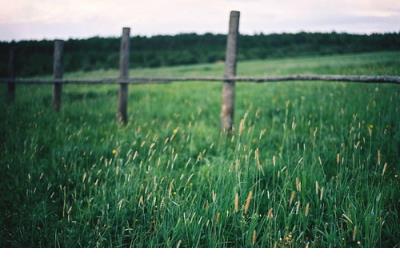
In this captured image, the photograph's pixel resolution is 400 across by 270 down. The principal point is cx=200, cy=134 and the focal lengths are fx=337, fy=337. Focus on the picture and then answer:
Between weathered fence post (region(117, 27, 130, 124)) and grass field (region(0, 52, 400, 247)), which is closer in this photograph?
grass field (region(0, 52, 400, 247))

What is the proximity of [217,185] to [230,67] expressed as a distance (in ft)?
6.59

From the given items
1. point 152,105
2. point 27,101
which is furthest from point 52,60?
point 152,105

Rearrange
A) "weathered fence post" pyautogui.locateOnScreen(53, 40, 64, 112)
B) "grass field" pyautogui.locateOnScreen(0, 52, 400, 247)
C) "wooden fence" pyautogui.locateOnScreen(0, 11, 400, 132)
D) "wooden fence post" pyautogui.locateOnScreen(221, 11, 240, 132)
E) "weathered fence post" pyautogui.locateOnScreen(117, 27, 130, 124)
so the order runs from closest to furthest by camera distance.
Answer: "grass field" pyautogui.locateOnScreen(0, 52, 400, 247) → "wooden fence" pyautogui.locateOnScreen(0, 11, 400, 132) → "wooden fence post" pyautogui.locateOnScreen(221, 11, 240, 132) → "weathered fence post" pyautogui.locateOnScreen(117, 27, 130, 124) → "weathered fence post" pyautogui.locateOnScreen(53, 40, 64, 112)

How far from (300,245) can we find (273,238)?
0.58 feet

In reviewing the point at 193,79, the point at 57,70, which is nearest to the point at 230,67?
the point at 193,79

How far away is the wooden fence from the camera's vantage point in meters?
3.12

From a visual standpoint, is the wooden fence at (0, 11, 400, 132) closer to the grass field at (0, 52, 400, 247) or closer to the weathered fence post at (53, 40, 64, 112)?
the weathered fence post at (53, 40, 64, 112)

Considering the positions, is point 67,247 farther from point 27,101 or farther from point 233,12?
point 27,101

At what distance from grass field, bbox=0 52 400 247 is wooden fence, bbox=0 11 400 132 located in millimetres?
242

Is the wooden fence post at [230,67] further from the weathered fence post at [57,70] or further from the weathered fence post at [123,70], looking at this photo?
the weathered fence post at [57,70]

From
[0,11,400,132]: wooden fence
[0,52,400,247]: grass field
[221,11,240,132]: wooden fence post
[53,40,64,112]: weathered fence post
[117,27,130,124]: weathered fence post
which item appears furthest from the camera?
[53,40,64,112]: weathered fence post

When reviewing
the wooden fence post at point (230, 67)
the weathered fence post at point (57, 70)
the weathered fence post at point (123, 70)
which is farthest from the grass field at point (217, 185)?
the weathered fence post at point (57, 70)

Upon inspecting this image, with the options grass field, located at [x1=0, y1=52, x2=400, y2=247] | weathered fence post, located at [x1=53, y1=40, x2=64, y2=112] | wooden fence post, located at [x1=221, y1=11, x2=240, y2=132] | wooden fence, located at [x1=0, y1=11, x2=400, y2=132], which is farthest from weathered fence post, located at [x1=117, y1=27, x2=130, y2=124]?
wooden fence post, located at [x1=221, y1=11, x2=240, y2=132]

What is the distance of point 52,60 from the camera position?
5066mm
